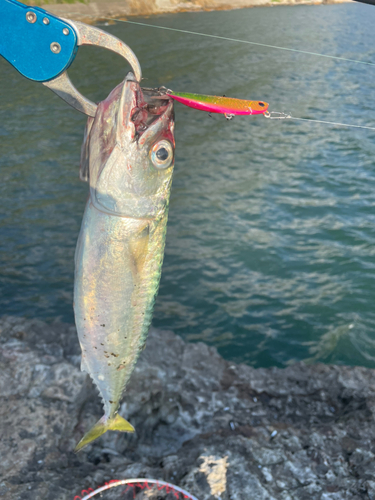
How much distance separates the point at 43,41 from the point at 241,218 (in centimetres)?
749

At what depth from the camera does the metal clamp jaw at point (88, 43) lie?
2049mm

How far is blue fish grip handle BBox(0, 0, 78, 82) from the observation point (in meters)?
2.08

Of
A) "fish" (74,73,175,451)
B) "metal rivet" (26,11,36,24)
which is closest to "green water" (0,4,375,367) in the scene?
"fish" (74,73,175,451)

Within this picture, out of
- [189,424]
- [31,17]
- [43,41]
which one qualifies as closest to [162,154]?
[43,41]

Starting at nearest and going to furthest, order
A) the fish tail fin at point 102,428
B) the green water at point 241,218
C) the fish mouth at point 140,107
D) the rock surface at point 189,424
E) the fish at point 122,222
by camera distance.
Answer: the fish mouth at point 140,107, the fish at point 122,222, the fish tail fin at point 102,428, the rock surface at point 189,424, the green water at point 241,218

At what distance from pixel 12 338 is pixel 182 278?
3.27 m

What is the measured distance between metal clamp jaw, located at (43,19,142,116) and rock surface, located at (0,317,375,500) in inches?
108

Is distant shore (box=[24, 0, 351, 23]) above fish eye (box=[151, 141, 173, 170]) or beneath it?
above

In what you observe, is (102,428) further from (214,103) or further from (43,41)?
(43,41)

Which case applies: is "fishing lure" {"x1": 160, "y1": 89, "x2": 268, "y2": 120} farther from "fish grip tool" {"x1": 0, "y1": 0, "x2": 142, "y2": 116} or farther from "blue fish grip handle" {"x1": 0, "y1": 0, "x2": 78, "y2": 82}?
"blue fish grip handle" {"x1": 0, "y1": 0, "x2": 78, "y2": 82}

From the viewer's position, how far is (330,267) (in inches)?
314

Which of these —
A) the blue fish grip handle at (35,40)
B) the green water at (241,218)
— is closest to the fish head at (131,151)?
the blue fish grip handle at (35,40)

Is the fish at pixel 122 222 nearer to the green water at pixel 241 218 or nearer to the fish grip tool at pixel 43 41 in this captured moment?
the fish grip tool at pixel 43 41

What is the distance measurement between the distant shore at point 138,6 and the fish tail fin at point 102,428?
89.1 ft
